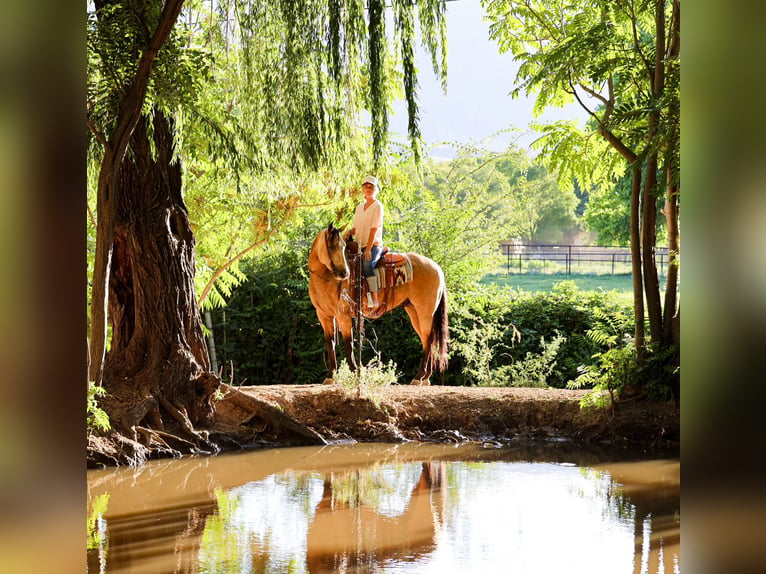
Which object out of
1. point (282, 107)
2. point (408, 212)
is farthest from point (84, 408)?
point (408, 212)

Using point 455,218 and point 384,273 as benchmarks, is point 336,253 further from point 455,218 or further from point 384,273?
point 455,218

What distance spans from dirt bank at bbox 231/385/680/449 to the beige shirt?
1.78 meters

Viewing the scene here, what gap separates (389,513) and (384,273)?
4.84 m

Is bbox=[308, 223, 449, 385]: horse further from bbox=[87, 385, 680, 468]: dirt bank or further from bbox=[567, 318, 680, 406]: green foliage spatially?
bbox=[567, 318, 680, 406]: green foliage

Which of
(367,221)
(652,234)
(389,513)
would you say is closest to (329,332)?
(367,221)

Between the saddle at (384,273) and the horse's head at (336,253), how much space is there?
30cm

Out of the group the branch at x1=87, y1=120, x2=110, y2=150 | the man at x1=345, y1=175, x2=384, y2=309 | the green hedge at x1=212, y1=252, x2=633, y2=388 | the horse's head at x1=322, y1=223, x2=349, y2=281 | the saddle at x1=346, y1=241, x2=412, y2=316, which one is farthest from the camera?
the green hedge at x1=212, y1=252, x2=633, y2=388

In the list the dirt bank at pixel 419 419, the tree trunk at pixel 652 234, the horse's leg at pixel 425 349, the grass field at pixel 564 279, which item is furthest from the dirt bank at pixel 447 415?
the grass field at pixel 564 279

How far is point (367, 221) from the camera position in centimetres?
1013

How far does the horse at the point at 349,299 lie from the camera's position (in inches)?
390

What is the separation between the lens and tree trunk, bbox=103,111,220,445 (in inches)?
345

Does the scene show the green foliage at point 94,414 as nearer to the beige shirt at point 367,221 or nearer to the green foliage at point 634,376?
the beige shirt at point 367,221

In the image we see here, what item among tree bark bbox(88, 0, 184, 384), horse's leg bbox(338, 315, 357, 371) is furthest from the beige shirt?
tree bark bbox(88, 0, 184, 384)
